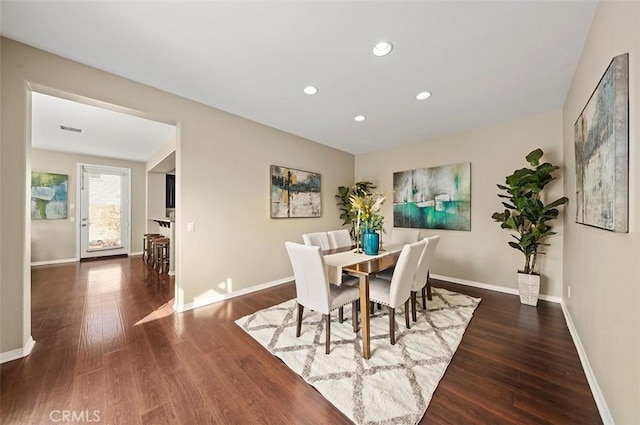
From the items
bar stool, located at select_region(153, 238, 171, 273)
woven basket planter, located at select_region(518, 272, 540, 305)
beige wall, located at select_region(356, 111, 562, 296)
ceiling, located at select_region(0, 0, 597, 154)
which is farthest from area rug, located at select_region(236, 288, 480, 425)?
bar stool, located at select_region(153, 238, 171, 273)

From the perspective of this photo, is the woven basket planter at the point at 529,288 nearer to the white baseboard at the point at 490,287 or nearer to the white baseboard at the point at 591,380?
the white baseboard at the point at 490,287

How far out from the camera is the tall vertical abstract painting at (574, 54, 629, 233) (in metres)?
1.15

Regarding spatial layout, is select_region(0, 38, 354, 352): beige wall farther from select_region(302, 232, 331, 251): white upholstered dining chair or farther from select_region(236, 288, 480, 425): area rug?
select_region(302, 232, 331, 251): white upholstered dining chair

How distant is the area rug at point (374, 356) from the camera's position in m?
1.49

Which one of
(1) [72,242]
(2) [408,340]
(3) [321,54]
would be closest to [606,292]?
(2) [408,340]

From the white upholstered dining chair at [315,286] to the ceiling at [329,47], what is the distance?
1.72 metres

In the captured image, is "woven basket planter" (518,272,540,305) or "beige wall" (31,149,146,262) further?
"beige wall" (31,149,146,262)

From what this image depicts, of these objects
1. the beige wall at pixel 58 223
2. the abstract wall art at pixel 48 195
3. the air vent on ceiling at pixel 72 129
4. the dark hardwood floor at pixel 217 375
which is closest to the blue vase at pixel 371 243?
the dark hardwood floor at pixel 217 375

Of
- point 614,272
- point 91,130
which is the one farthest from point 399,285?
point 91,130

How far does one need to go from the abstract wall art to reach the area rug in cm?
622

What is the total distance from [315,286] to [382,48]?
6.98 ft

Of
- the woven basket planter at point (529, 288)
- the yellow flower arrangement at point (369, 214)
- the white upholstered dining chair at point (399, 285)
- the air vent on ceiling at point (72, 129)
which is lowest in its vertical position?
the woven basket planter at point (529, 288)

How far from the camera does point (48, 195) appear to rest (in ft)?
17.7

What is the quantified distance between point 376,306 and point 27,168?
12.3ft
